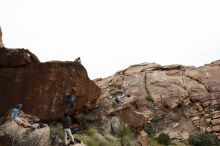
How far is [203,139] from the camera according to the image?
34.3 m


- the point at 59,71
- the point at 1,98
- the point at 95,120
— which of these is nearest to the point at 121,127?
the point at 95,120

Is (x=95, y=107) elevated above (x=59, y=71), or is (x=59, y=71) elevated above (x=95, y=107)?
(x=59, y=71)

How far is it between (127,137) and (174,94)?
1487 cm

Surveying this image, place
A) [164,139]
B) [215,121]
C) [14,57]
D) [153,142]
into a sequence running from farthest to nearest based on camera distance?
→ 1. [215,121]
2. [164,139]
3. [153,142]
4. [14,57]

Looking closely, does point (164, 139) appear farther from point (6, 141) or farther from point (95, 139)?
point (6, 141)

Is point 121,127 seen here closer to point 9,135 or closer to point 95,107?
point 95,107

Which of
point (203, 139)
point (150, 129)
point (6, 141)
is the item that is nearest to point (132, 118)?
point (150, 129)

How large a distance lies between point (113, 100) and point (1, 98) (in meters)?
10.8

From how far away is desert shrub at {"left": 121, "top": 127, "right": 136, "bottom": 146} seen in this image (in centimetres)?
2638

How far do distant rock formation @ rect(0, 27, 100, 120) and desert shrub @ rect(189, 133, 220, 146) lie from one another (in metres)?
14.3

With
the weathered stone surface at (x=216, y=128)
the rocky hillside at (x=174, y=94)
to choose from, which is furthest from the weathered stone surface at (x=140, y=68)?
the weathered stone surface at (x=216, y=128)

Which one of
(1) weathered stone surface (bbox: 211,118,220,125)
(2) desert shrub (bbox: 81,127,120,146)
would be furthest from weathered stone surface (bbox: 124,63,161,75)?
(2) desert shrub (bbox: 81,127,120,146)

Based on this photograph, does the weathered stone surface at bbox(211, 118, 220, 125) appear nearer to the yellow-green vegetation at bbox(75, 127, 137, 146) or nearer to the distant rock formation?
the yellow-green vegetation at bbox(75, 127, 137, 146)

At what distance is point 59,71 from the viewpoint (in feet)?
81.4
